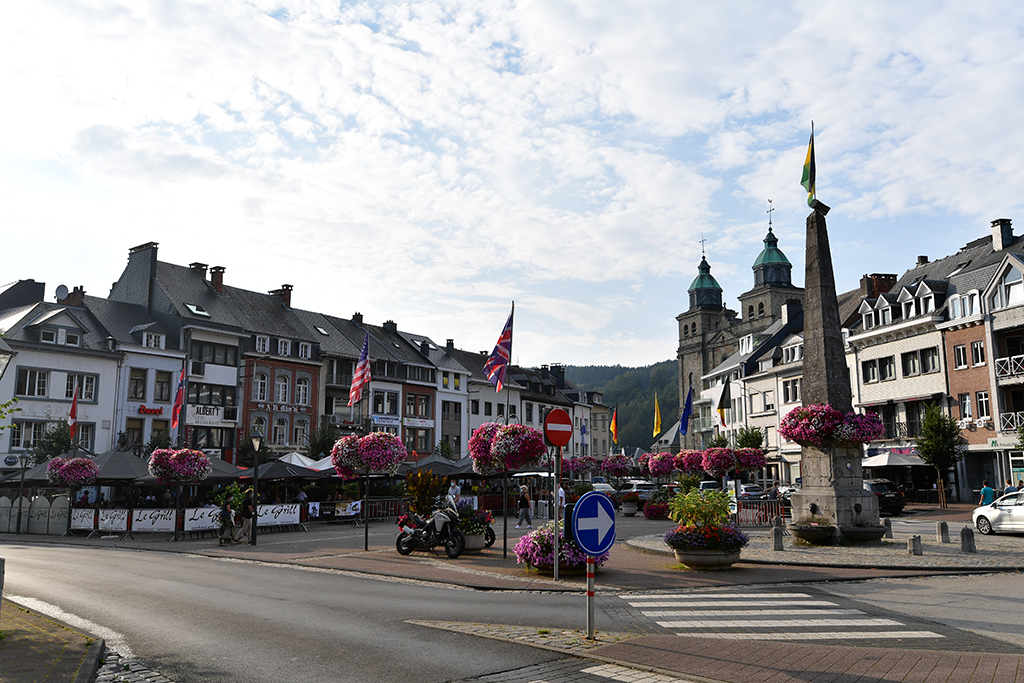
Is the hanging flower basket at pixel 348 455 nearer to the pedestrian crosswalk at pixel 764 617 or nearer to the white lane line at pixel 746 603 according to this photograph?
the pedestrian crosswalk at pixel 764 617

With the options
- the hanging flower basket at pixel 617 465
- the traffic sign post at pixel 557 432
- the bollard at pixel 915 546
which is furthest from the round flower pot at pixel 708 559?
the hanging flower basket at pixel 617 465

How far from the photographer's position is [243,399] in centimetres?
5112

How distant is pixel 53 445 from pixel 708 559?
3470 cm

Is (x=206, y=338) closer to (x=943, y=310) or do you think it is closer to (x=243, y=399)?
(x=243, y=399)

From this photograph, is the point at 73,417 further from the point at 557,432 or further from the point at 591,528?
the point at 591,528

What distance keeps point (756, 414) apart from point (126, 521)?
154ft

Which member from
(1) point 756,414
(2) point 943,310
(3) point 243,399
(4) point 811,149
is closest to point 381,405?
(3) point 243,399

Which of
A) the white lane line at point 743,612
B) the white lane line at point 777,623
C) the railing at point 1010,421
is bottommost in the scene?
the white lane line at point 743,612

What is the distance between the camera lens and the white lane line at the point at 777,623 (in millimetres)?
9750

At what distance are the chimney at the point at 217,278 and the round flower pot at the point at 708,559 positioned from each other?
4657 cm

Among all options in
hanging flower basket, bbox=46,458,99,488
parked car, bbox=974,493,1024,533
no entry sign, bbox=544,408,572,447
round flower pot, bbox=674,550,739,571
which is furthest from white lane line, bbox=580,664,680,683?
hanging flower basket, bbox=46,458,99,488

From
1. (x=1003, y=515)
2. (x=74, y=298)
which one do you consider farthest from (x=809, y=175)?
(x=74, y=298)

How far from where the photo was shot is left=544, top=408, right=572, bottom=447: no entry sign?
13.8m

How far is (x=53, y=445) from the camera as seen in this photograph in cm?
3769
